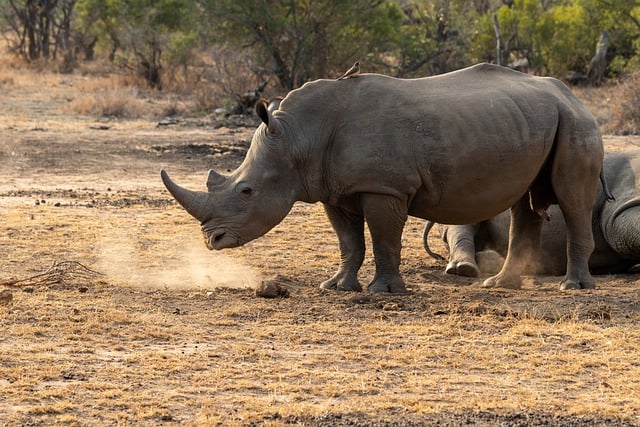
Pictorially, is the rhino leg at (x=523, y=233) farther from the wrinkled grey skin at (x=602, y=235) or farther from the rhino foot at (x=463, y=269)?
the rhino foot at (x=463, y=269)

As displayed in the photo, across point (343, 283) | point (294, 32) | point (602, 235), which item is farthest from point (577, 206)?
point (294, 32)

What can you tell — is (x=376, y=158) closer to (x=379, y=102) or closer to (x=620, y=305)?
(x=379, y=102)

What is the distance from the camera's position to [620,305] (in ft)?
26.4

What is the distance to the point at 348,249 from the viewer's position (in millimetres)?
8742

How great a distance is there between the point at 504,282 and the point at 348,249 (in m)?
1.33

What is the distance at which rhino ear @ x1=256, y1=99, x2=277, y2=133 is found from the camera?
8141 millimetres

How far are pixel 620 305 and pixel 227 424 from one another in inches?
143

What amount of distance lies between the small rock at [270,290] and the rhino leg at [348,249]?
20.4 inches

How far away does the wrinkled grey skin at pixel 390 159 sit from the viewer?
8.21 meters

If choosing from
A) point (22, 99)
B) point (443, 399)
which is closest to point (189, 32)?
point (22, 99)

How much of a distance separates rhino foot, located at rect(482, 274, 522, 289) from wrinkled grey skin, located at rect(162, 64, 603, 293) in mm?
676

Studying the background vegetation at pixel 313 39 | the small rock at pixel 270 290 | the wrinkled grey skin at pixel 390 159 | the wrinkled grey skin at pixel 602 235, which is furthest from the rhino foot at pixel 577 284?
the background vegetation at pixel 313 39

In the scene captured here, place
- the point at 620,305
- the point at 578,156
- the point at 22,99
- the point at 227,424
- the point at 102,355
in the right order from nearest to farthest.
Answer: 1. the point at 227,424
2. the point at 102,355
3. the point at 620,305
4. the point at 578,156
5. the point at 22,99

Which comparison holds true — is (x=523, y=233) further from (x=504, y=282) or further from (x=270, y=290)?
(x=270, y=290)
